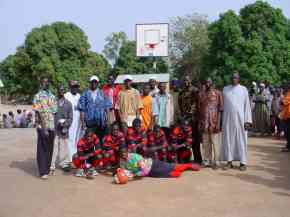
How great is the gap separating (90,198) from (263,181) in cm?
294

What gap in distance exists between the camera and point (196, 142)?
8.06m

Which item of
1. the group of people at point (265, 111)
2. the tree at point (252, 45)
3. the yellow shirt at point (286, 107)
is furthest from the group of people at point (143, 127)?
the tree at point (252, 45)

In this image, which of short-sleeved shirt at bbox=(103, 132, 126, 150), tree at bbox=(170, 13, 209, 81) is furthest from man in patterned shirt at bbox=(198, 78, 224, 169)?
tree at bbox=(170, 13, 209, 81)

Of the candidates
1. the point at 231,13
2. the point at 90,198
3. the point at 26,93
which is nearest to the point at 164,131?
the point at 90,198

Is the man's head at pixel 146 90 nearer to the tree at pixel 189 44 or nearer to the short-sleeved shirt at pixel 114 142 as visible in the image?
the short-sleeved shirt at pixel 114 142

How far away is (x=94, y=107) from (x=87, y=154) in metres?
0.91

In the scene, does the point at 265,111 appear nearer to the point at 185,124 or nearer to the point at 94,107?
the point at 185,124

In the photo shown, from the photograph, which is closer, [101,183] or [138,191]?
[138,191]

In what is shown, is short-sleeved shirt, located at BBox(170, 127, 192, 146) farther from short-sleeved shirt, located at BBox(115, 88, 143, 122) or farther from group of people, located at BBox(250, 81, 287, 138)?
group of people, located at BBox(250, 81, 287, 138)

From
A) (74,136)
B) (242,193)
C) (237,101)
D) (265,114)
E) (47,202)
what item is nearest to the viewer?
(47,202)

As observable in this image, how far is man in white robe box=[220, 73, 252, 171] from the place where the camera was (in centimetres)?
763

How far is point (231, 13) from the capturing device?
31.1 metres

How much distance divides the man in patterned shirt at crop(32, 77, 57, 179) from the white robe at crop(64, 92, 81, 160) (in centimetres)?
79

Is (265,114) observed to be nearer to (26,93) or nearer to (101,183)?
(101,183)
